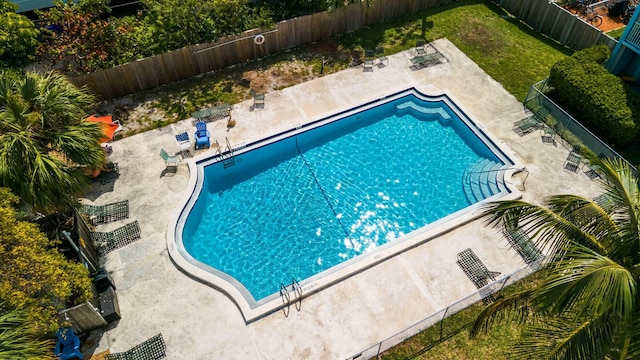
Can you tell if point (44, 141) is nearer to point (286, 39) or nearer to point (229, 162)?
point (229, 162)

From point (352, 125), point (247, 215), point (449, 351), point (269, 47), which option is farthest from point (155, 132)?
point (449, 351)

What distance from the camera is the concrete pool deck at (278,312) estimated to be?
14172 mm

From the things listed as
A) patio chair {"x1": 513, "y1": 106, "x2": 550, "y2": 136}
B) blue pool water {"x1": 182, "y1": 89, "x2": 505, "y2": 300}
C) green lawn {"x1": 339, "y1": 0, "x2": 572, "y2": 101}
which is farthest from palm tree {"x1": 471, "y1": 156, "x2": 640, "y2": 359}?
green lawn {"x1": 339, "y1": 0, "x2": 572, "y2": 101}

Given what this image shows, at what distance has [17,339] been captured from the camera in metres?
9.12

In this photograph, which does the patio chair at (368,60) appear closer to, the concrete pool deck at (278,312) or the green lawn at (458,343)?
the concrete pool deck at (278,312)

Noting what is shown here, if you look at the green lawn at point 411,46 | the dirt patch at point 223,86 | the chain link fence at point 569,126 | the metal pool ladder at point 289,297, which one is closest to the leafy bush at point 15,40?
the dirt patch at point 223,86

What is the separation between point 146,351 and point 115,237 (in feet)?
15.9

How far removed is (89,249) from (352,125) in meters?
12.7

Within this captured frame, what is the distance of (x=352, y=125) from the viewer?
21.5 metres

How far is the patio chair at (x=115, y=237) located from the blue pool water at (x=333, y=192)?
78.8 inches

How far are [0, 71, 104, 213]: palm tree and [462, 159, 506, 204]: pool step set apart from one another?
14.6 metres

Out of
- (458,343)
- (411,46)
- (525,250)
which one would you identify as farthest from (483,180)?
(411,46)

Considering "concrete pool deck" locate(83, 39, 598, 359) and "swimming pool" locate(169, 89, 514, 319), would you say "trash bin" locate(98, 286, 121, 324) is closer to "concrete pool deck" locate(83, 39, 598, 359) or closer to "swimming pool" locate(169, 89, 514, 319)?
"concrete pool deck" locate(83, 39, 598, 359)

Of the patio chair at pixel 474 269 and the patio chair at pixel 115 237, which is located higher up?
the patio chair at pixel 115 237
